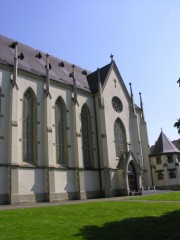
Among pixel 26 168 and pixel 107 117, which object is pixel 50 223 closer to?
pixel 26 168

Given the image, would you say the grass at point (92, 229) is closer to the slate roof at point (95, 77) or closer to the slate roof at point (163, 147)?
the slate roof at point (95, 77)

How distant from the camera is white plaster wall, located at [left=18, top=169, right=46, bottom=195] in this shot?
2725cm

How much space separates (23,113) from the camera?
1172 inches

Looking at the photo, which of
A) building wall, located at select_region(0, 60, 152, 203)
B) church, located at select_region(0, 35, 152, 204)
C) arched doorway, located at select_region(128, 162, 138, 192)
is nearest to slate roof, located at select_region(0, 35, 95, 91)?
church, located at select_region(0, 35, 152, 204)

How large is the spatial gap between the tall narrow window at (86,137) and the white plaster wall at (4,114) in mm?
11047

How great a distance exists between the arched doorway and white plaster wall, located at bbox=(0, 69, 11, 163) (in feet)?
58.1

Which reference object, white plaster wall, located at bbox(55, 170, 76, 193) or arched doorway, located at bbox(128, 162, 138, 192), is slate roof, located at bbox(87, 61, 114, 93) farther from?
white plaster wall, located at bbox(55, 170, 76, 193)

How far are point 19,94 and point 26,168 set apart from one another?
7.78 m

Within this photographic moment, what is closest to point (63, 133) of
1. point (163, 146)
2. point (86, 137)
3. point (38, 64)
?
point (86, 137)

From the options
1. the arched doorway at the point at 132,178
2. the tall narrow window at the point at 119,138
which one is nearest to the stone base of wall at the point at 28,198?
the tall narrow window at the point at 119,138

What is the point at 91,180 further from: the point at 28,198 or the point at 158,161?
the point at 158,161

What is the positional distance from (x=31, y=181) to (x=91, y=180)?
8651 mm

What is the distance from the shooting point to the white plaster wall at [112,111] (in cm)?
3706

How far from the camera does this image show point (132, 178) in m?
38.3
